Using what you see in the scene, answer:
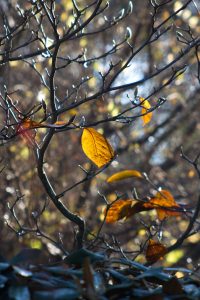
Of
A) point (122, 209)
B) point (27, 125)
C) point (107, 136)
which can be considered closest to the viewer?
point (27, 125)

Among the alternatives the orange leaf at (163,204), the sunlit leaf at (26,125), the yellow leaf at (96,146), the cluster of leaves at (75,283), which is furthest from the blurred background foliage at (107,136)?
the cluster of leaves at (75,283)

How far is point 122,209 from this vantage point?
3.68 m

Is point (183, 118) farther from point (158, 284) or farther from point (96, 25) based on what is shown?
point (158, 284)

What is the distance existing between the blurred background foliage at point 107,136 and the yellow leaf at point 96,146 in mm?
2368

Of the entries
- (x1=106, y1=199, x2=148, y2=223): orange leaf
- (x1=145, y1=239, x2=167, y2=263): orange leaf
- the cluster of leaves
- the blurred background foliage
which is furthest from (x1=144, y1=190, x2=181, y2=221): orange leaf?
the blurred background foliage

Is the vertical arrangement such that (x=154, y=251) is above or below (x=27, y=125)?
below

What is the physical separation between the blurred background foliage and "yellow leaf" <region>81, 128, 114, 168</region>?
2.37m

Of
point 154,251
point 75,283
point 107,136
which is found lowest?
point 75,283

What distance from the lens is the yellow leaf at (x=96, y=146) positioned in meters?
3.23

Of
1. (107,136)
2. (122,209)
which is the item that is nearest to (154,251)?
(122,209)

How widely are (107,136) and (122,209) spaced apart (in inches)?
156

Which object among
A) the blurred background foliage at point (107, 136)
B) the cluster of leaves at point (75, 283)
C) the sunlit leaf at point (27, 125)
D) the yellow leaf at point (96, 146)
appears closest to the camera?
the cluster of leaves at point (75, 283)

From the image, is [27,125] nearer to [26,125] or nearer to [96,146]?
[26,125]

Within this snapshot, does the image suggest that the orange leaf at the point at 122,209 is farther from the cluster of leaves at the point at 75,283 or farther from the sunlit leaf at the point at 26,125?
the cluster of leaves at the point at 75,283
